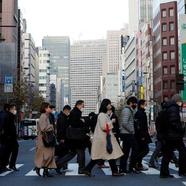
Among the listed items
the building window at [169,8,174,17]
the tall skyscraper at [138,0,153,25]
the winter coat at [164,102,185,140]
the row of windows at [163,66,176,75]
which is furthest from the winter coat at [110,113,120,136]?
the tall skyscraper at [138,0,153,25]

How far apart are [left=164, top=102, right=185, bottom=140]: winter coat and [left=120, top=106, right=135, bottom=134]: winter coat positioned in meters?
1.25

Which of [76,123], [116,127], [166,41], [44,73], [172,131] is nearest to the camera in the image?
[172,131]

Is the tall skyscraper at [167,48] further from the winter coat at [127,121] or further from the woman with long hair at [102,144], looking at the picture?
the woman with long hair at [102,144]

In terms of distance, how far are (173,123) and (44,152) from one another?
293cm

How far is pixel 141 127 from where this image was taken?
42.7 ft

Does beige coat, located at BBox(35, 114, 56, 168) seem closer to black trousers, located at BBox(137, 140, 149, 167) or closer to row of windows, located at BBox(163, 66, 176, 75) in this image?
black trousers, located at BBox(137, 140, 149, 167)

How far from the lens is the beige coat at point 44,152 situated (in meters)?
12.1

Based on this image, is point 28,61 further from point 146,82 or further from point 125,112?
point 125,112

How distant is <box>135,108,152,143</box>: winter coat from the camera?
13.0 m

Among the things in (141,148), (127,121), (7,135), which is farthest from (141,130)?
(7,135)

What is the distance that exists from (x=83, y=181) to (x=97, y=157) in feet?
2.44

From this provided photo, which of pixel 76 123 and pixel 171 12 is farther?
pixel 171 12

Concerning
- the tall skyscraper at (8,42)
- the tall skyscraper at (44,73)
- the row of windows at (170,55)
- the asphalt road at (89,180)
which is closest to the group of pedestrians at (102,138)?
the asphalt road at (89,180)

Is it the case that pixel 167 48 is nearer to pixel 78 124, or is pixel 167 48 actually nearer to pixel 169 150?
pixel 78 124
